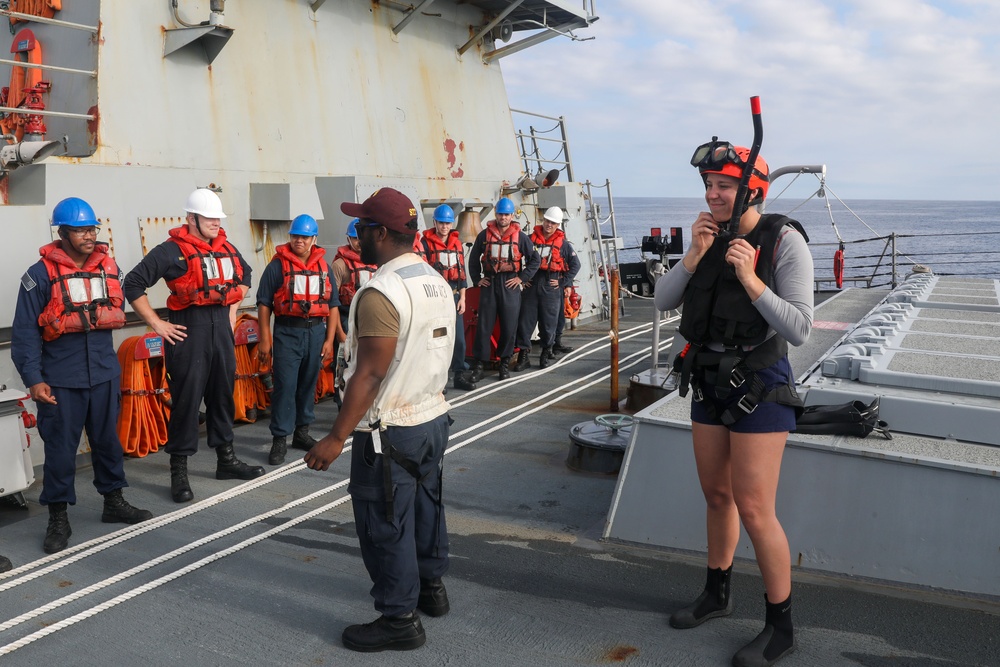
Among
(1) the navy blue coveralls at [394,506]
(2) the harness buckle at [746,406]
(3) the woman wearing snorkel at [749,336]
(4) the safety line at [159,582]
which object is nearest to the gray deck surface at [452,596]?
(4) the safety line at [159,582]

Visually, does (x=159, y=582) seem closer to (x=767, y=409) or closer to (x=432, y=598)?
(x=432, y=598)

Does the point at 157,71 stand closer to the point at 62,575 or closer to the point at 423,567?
the point at 62,575

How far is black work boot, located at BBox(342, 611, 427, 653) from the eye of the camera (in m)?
3.19

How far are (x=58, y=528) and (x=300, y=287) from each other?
2.17m

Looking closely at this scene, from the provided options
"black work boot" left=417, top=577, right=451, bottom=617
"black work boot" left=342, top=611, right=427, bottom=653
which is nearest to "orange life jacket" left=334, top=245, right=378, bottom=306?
"black work boot" left=417, top=577, right=451, bottom=617

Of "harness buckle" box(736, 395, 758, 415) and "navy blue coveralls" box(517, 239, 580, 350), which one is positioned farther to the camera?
"navy blue coveralls" box(517, 239, 580, 350)

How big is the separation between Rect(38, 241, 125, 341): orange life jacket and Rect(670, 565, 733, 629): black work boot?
3220 mm

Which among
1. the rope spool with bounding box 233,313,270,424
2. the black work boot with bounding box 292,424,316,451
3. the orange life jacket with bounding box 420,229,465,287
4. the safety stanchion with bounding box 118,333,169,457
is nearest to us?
the safety stanchion with bounding box 118,333,169,457

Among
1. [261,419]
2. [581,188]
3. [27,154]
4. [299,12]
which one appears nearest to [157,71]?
[27,154]

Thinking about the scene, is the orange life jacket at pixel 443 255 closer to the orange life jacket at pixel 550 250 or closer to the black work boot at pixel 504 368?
the black work boot at pixel 504 368

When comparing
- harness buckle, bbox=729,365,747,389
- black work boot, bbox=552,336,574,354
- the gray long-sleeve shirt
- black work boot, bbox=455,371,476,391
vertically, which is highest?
the gray long-sleeve shirt

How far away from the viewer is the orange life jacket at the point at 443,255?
26.3 feet

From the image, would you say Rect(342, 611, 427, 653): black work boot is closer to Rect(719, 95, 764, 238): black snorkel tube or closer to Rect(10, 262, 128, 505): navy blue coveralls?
Rect(719, 95, 764, 238): black snorkel tube

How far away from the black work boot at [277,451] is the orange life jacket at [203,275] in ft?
3.63
